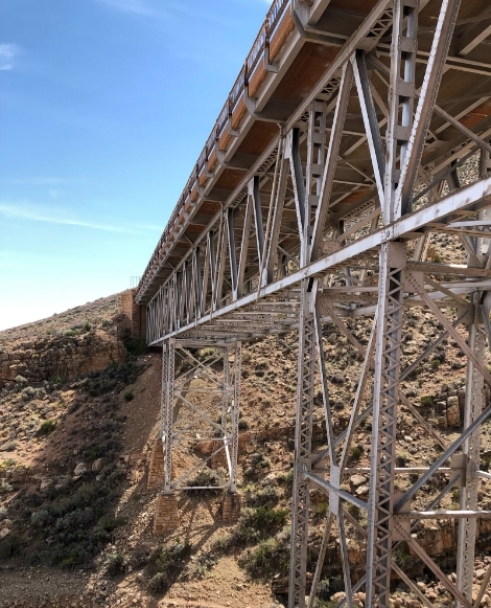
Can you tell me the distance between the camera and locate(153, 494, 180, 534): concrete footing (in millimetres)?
17281

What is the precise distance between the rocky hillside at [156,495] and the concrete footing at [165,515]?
27 cm

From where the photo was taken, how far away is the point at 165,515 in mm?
17438

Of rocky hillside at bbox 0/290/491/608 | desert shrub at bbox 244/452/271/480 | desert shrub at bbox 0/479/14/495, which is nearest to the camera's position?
rocky hillside at bbox 0/290/491/608

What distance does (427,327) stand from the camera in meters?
24.1

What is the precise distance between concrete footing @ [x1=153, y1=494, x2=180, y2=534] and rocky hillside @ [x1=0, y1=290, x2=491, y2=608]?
0.89 ft

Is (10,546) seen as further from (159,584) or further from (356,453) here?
(356,453)

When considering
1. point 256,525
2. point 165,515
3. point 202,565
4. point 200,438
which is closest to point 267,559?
point 256,525

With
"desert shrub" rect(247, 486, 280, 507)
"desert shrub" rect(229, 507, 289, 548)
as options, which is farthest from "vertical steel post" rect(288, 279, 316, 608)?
"desert shrub" rect(247, 486, 280, 507)

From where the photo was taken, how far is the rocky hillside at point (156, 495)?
14.6m

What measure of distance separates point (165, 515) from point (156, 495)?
1961mm

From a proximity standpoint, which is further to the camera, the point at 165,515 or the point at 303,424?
the point at 165,515

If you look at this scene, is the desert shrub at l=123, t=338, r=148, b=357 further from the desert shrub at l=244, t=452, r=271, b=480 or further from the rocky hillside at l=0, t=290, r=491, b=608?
the desert shrub at l=244, t=452, r=271, b=480

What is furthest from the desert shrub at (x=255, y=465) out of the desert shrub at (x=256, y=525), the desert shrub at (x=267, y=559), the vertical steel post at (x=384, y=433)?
the vertical steel post at (x=384, y=433)

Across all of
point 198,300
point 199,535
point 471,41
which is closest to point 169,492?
point 199,535
